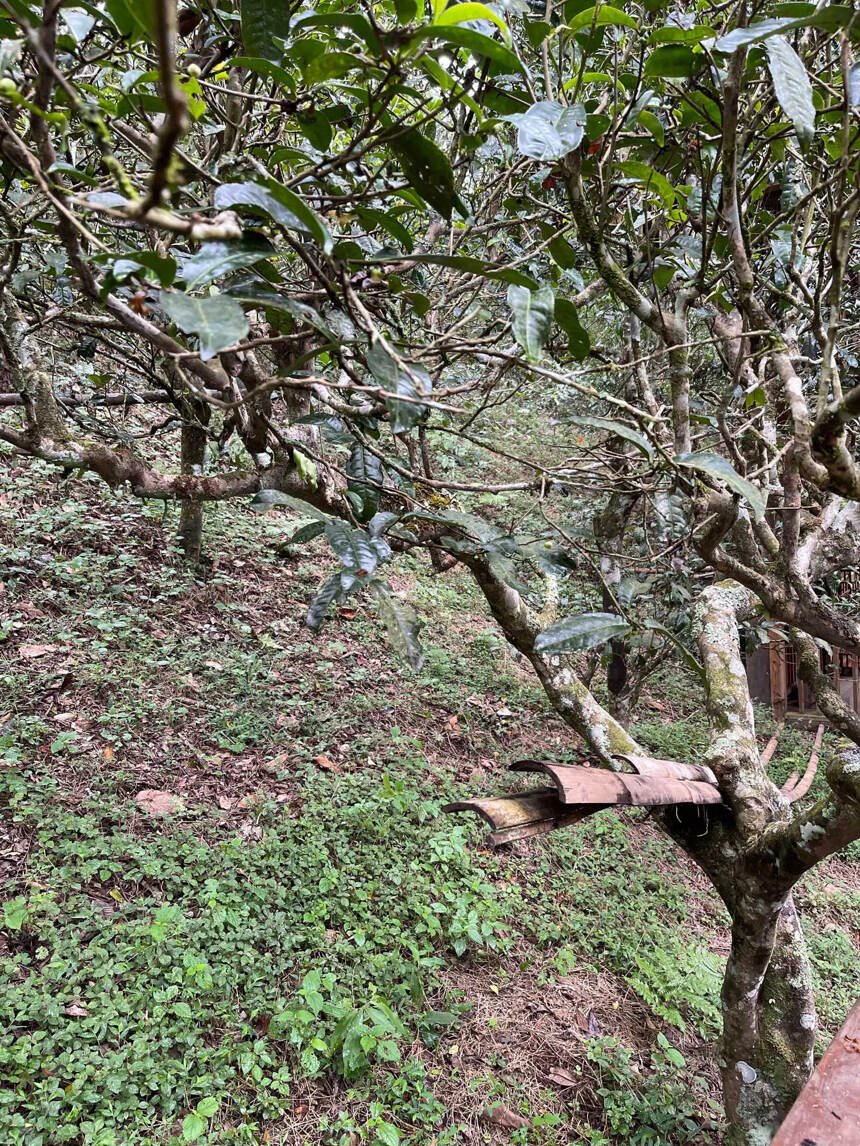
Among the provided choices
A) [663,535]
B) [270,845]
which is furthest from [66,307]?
[663,535]

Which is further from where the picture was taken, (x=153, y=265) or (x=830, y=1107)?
(x=830, y=1107)

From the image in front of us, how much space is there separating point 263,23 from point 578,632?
3.71 ft

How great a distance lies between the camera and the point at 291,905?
2.52 meters

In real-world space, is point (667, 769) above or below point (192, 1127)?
above

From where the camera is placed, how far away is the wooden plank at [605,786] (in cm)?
112

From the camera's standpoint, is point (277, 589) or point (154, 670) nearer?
point (154, 670)

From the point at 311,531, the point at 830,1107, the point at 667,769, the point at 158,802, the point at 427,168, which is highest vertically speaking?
the point at 427,168

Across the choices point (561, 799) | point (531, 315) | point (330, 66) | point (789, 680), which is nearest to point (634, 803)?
point (561, 799)

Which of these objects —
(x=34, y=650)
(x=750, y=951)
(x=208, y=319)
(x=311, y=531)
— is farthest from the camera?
(x=34, y=650)

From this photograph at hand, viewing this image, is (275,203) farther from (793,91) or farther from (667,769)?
(667,769)

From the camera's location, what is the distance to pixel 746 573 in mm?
1787

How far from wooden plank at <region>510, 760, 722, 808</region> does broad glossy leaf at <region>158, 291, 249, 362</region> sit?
0.75 meters

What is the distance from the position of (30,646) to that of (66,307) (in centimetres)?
178

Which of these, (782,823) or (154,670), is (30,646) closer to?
(154,670)
